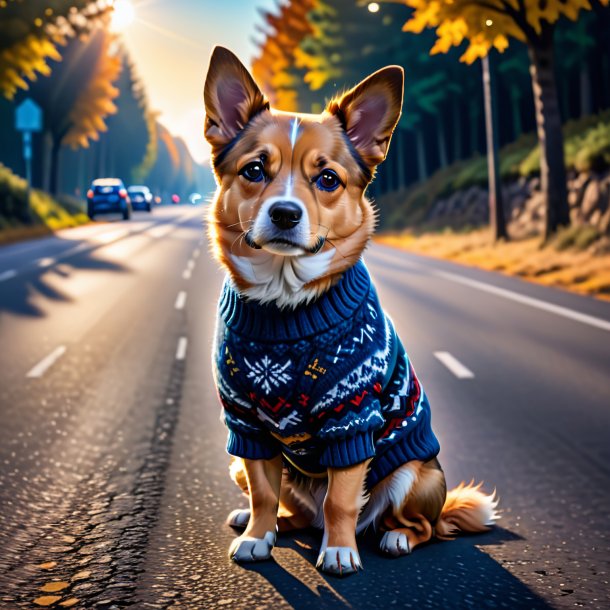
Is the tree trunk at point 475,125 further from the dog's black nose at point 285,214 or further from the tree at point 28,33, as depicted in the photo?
the dog's black nose at point 285,214

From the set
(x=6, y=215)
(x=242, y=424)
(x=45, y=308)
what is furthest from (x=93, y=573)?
(x=6, y=215)

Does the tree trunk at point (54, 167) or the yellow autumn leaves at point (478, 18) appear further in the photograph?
the tree trunk at point (54, 167)

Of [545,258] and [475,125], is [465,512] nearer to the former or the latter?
[545,258]

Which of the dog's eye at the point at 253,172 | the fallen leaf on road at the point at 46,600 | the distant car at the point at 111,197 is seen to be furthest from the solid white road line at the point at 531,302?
the fallen leaf on road at the point at 46,600

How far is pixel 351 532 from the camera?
4094 millimetres

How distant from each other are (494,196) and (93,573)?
83.8 feet

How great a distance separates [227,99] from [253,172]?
0.39m

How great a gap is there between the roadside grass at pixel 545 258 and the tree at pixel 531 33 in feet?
4.16

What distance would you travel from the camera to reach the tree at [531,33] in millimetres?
21219

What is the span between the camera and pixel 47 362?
11148 millimetres

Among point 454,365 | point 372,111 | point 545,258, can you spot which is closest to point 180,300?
point 454,365

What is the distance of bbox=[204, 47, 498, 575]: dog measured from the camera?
372cm

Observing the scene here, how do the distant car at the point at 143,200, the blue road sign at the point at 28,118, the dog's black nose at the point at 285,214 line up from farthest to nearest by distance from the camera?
the blue road sign at the point at 28,118
the distant car at the point at 143,200
the dog's black nose at the point at 285,214

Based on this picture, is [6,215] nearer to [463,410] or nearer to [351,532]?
[463,410]
